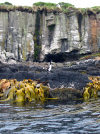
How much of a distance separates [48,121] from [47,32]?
27670 mm

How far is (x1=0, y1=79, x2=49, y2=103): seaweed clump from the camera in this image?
11789 millimetres

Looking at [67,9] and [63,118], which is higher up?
[67,9]

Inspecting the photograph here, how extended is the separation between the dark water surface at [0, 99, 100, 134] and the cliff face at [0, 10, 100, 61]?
23.8 metres

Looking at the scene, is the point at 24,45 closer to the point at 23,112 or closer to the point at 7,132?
the point at 23,112

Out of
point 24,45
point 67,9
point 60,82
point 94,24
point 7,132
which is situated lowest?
point 7,132

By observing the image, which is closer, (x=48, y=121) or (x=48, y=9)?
(x=48, y=121)

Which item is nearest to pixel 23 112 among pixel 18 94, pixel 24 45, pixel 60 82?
pixel 18 94

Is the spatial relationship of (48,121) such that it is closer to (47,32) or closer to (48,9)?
(47,32)

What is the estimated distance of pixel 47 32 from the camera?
3394cm

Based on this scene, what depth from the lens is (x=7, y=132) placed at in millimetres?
6023

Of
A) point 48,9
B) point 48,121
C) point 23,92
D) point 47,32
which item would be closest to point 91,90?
point 23,92

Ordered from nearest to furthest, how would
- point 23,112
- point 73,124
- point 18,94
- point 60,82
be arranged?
1. point 73,124
2. point 23,112
3. point 18,94
4. point 60,82

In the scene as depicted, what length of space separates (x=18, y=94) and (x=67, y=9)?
24760mm

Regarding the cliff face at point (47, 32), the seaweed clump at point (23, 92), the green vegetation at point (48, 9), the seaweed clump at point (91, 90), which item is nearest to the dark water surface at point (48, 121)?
the seaweed clump at point (23, 92)
